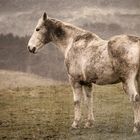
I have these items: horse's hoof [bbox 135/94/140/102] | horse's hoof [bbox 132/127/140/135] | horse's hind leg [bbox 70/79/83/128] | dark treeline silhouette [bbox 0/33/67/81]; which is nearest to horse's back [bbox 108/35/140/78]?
horse's hoof [bbox 135/94/140/102]

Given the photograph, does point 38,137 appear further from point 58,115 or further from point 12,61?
point 12,61

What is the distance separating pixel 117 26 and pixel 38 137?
81.0 inches

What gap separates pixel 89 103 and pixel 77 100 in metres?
0.17

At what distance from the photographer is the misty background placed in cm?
667

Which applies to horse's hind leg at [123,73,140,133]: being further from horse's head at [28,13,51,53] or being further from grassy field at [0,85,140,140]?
horse's head at [28,13,51,53]

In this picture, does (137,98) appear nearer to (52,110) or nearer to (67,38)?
(67,38)

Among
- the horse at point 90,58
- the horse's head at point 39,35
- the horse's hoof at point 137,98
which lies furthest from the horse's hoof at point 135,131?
the horse's head at point 39,35

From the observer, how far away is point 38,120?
637 cm

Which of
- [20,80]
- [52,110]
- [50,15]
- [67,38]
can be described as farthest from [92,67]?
[50,15]

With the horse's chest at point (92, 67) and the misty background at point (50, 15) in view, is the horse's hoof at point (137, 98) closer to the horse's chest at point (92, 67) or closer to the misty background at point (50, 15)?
the horse's chest at point (92, 67)

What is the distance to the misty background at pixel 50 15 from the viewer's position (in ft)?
21.9

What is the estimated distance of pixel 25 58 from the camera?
674 cm

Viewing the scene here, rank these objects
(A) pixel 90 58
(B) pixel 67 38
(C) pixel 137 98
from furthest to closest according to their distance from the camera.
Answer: (B) pixel 67 38, (A) pixel 90 58, (C) pixel 137 98

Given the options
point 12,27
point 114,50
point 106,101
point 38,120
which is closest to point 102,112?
point 106,101
